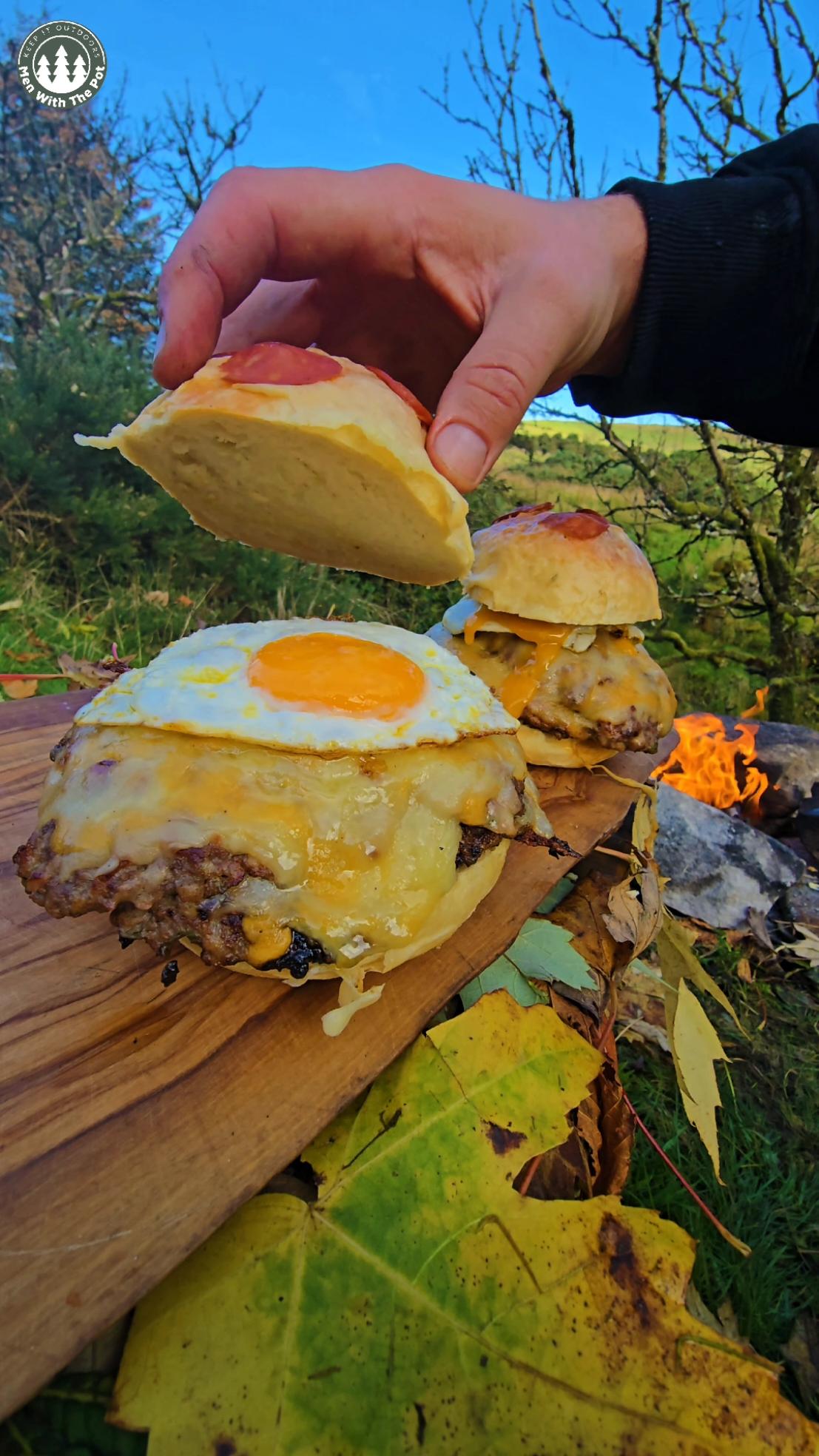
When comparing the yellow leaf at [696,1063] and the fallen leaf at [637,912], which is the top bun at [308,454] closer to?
the fallen leaf at [637,912]

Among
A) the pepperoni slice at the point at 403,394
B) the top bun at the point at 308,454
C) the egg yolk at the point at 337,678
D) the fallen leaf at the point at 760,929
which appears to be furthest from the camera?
the fallen leaf at the point at 760,929

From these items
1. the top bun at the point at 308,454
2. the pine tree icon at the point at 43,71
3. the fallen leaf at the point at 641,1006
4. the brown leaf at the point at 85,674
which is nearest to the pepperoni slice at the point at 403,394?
the top bun at the point at 308,454

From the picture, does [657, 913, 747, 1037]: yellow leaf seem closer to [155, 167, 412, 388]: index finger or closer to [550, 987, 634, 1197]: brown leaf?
[550, 987, 634, 1197]: brown leaf

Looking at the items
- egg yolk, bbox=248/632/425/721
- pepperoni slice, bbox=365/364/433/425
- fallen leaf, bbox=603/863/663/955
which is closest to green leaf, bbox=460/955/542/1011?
fallen leaf, bbox=603/863/663/955

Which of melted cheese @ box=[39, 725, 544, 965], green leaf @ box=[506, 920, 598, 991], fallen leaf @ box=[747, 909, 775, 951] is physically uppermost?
melted cheese @ box=[39, 725, 544, 965]

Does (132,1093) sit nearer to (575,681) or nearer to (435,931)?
(435,931)

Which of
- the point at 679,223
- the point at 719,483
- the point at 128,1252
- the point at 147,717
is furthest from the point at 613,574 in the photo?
the point at 719,483
